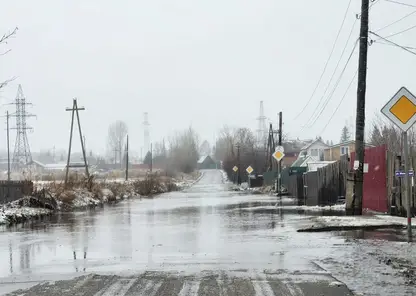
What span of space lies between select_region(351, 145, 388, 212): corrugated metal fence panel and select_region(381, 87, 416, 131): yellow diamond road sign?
636 cm

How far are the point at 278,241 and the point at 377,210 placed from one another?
694 cm

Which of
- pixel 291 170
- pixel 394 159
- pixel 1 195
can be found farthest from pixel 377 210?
pixel 291 170

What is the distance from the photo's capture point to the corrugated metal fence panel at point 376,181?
16453mm

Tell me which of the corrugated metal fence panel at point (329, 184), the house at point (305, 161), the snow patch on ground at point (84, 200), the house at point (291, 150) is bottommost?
the snow patch on ground at point (84, 200)

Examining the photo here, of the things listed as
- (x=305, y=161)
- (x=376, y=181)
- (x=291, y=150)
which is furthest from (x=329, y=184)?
(x=291, y=150)

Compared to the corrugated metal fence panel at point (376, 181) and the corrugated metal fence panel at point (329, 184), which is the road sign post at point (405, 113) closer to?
the corrugated metal fence panel at point (376, 181)

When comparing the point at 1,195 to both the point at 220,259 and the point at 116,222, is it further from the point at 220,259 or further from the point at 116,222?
the point at 220,259

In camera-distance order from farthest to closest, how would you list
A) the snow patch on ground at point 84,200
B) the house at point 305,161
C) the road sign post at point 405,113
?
1. the house at point 305,161
2. the snow patch on ground at point 84,200
3. the road sign post at point 405,113

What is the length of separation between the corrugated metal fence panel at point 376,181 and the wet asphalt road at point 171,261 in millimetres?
3366

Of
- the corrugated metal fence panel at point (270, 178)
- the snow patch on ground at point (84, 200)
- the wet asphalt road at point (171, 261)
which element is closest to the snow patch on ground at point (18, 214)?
the wet asphalt road at point (171, 261)

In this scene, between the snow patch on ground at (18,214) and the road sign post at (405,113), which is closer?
the road sign post at (405,113)

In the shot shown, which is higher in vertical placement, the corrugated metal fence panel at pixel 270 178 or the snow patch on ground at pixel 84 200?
the corrugated metal fence panel at pixel 270 178

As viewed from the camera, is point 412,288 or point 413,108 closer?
point 412,288

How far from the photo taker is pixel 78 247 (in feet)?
39.0
